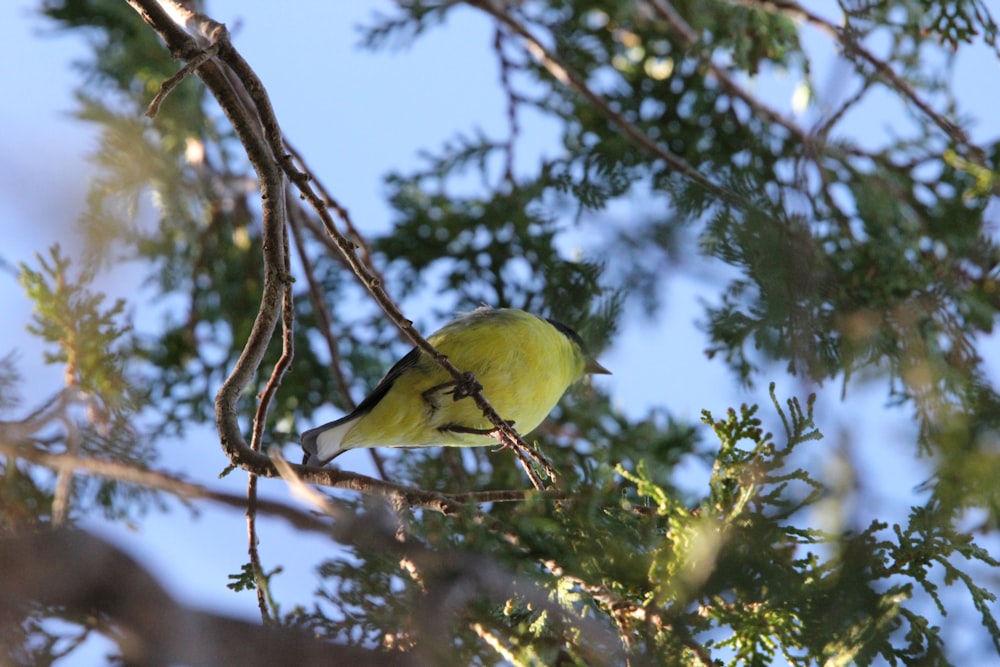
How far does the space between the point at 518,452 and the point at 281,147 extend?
1.20 m

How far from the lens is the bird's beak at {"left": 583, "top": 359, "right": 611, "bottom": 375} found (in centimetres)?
481

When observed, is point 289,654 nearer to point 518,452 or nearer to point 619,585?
point 619,585

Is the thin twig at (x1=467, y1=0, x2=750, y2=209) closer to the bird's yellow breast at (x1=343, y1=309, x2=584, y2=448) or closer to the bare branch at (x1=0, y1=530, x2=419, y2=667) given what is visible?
the bird's yellow breast at (x1=343, y1=309, x2=584, y2=448)

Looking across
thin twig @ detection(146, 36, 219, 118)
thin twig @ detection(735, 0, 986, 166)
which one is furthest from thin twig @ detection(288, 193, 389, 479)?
thin twig @ detection(735, 0, 986, 166)

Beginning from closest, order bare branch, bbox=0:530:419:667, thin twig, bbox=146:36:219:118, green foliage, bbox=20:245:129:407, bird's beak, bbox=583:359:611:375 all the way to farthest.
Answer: bare branch, bbox=0:530:419:667, thin twig, bbox=146:36:219:118, green foliage, bbox=20:245:129:407, bird's beak, bbox=583:359:611:375

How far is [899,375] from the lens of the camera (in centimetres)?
381

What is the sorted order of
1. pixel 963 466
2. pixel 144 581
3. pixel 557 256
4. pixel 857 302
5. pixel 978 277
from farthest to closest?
pixel 557 256, pixel 978 277, pixel 857 302, pixel 963 466, pixel 144 581

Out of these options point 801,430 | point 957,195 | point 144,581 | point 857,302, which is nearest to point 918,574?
point 801,430

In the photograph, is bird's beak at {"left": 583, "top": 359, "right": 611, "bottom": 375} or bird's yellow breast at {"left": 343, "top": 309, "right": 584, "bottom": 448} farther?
bird's beak at {"left": 583, "top": 359, "right": 611, "bottom": 375}

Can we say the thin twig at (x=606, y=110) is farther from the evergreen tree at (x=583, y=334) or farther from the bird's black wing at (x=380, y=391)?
the bird's black wing at (x=380, y=391)

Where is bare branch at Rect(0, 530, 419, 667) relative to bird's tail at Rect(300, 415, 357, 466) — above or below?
below

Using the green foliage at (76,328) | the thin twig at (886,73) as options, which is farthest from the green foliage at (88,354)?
the thin twig at (886,73)

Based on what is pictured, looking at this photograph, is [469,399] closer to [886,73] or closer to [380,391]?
[380,391]

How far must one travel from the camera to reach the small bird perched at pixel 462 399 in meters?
3.87
